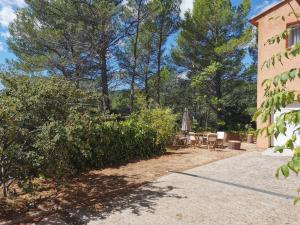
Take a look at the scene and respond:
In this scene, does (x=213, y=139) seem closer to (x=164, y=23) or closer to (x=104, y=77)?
(x=104, y=77)

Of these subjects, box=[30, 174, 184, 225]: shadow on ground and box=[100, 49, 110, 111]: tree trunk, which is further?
box=[100, 49, 110, 111]: tree trunk

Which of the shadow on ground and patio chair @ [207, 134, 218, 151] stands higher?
patio chair @ [207, 134, 218, 151]

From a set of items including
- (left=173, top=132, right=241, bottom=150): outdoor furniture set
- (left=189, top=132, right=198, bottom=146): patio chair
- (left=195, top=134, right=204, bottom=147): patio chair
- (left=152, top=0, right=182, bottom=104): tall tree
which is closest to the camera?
(left=173, top=132, right=241, bottom=150): outdoor furniture set

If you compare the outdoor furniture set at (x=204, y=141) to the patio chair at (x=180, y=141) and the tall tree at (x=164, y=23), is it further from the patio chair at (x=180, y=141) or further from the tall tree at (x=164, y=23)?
the tall tree at (x=164, y=23)

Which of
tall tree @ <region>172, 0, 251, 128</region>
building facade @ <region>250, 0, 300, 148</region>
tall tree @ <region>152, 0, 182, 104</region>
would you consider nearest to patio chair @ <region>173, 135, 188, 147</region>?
building facade @ <region>250, 0, 300, 148</region>

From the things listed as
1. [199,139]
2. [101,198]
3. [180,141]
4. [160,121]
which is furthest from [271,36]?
[101,198]

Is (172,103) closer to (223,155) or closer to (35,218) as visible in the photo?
(223,155)

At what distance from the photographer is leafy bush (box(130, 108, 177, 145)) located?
15961 mm

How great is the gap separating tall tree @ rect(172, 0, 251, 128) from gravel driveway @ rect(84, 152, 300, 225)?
17169mm

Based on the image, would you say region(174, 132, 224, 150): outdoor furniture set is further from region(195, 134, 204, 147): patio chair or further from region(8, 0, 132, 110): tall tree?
region(8, 0, 132, 110): tall tree

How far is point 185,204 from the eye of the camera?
25.6 ft

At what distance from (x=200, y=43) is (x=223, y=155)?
617 inches

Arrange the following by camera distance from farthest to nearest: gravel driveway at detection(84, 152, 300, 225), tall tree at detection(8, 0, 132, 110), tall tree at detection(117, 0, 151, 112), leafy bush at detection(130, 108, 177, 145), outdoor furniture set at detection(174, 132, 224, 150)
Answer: tall tree at detection(117, 0, 151, 112)
tall tree at detection(8, 0, 132, 110)
outdoor furniture set at detection(174, 132, 224, 150)
leafy bush at detection(130, 108, 177, 145)
gravel driveway at detection(84, 152, 300, 225)

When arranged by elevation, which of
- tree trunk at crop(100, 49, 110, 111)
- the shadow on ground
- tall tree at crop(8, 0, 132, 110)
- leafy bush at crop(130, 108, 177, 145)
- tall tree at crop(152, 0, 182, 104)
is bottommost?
the shadow on ground
